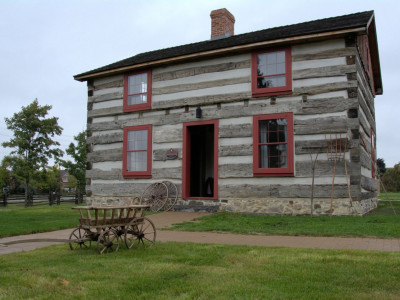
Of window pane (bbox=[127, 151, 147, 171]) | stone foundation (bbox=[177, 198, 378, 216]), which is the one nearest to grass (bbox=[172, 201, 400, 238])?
stone foundation (bbox=[177, 198, 378, 216])

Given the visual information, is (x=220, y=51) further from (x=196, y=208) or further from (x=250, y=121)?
(x=196, y=208)

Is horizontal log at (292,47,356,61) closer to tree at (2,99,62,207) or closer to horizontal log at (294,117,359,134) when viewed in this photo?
horizontal log at (294,117,359,134)

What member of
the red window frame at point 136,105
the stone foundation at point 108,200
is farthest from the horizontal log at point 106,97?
the stone foundation at point 108,200

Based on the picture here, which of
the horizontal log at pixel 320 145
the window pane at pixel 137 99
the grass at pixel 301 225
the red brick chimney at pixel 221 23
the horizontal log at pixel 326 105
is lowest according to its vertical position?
the grass at pixel 301 225

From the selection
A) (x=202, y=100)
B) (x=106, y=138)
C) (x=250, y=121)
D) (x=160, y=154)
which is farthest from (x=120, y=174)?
(x=250, y=121)

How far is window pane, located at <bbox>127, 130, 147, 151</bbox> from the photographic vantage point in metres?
14.4

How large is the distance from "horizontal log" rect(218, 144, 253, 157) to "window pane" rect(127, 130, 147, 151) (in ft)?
10.3

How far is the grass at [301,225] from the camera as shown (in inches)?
314

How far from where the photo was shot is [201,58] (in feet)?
44.5

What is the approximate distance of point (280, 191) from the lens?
11.8 m

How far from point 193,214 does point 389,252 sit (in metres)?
7.11

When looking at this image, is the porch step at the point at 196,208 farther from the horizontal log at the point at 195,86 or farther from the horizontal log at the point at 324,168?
the horizontal log at the point at 195,86

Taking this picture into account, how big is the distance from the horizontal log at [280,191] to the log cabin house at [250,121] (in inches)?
1.2

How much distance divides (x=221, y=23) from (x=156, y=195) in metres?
8.13
